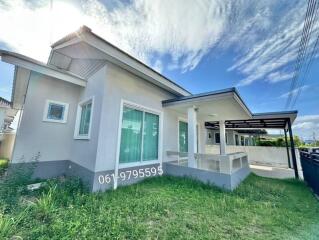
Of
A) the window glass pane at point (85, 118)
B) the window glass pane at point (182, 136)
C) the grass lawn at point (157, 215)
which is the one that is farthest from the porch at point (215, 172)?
the window glass pane at point (85, 118)

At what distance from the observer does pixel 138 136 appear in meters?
5.48

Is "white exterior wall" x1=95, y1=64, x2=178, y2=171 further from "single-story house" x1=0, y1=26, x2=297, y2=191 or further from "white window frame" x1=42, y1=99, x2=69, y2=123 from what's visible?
"white window frame" x1=42, y1=99, x2=69, y2=123

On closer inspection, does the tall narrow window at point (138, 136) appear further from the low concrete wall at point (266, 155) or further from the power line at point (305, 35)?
the low concrete wall at point (266, 155)

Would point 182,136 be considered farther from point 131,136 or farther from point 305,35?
point 305,35

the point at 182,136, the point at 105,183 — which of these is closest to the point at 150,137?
the point at 105,183

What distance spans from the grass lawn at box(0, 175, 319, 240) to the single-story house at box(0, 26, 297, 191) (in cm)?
81

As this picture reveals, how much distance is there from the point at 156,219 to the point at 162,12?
666cm

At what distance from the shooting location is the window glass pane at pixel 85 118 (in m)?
5.38

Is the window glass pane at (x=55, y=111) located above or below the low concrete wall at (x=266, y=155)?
above

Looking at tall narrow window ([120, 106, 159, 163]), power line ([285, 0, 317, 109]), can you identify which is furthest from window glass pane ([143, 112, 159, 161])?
power line ([285, 0, 317, 109])

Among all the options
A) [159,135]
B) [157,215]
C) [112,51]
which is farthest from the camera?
[159,135]

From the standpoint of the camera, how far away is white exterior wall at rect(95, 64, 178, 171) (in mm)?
4348

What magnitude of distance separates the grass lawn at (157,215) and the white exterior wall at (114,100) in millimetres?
1084

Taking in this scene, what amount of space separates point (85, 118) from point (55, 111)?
4.74 feet
